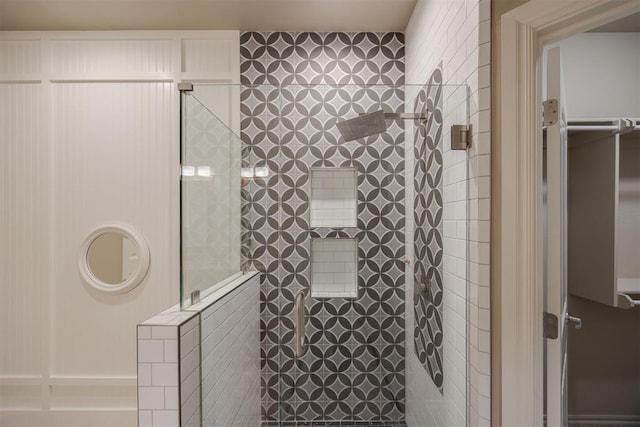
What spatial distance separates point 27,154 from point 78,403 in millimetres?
1695

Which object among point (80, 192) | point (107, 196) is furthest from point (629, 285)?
point (80, 192)

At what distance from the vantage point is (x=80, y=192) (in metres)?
2.43

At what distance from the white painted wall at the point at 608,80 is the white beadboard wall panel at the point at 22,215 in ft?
11.4

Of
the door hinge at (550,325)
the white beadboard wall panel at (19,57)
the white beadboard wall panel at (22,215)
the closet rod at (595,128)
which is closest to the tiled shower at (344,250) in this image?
the door hinge at (550,325)

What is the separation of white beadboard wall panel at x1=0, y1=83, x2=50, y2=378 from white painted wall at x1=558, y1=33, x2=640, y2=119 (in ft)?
11.4


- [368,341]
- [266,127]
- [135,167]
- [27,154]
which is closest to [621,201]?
[368,341]

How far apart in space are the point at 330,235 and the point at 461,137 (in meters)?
0.61

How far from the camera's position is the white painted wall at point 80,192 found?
7.91 feet

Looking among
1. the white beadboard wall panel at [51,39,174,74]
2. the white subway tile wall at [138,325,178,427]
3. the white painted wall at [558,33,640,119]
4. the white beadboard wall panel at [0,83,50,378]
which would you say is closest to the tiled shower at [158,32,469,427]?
the white subway tile wall at [138,325,178,427]

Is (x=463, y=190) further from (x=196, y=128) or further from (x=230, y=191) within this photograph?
(x=196, y=128)

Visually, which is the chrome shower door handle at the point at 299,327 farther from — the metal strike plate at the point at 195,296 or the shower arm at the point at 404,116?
the shower arm at the point at 404,116

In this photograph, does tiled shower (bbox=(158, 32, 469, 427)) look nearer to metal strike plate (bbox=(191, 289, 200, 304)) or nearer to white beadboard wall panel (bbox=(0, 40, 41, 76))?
metal strike plate (bbox=(191, 289, 200, 304))

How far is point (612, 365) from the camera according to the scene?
2.27m

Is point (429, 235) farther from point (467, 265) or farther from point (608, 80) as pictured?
point (608, 80)
